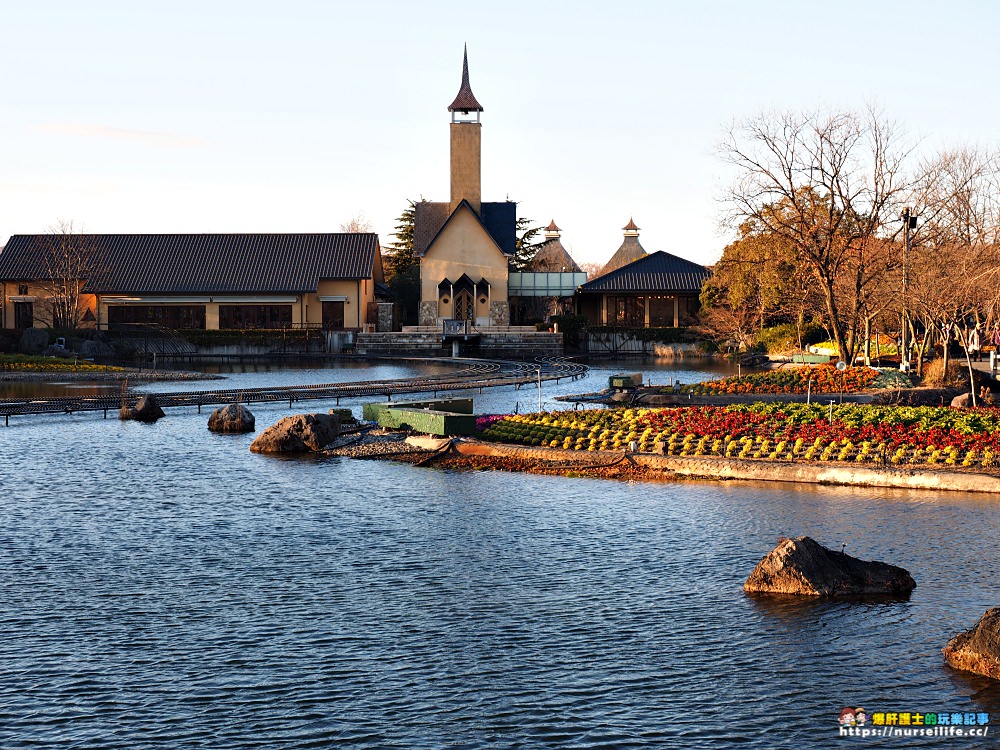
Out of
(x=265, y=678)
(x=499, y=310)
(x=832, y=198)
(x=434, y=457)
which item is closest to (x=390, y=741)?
(x=265, y=678)

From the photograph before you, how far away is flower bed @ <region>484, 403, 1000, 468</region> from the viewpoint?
22469 mm

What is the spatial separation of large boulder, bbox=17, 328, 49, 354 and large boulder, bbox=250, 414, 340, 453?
4296 centimetres

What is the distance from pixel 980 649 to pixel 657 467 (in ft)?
41.0

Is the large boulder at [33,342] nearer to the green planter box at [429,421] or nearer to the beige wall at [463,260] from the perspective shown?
the beige wall at [463,260]

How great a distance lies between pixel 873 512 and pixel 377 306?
71.1 metres

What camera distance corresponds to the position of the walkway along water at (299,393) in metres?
36.4

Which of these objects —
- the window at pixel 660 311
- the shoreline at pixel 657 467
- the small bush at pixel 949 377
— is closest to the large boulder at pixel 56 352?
the window at pixel 660 311

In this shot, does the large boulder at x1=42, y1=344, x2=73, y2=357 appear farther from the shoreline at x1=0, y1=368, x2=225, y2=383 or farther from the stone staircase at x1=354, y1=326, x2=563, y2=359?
the stone staircase at x1=354, y1=326, x2=563, y2=359

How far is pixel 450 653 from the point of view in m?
12.2

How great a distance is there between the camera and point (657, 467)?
2375 centimetres

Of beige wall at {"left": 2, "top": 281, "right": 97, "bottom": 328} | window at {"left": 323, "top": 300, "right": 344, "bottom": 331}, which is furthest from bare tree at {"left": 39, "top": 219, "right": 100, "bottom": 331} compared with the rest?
window at {"left": 323, "top": 300, "right": 344, "bottom": 331}

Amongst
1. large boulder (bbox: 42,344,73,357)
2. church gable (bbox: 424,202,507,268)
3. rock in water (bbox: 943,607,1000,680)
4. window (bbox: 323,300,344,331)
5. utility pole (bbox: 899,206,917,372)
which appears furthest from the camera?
window (bbox: 323,300,344,331)

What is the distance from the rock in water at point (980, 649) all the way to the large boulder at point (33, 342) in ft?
203

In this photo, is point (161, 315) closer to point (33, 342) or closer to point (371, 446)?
point (33, 342)
